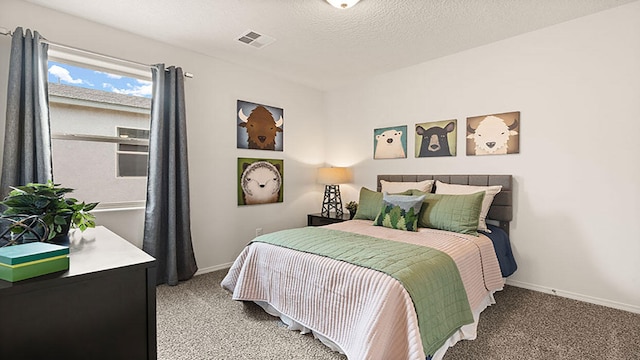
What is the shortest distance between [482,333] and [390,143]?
2355 millimetres

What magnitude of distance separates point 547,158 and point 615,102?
617 millimetres

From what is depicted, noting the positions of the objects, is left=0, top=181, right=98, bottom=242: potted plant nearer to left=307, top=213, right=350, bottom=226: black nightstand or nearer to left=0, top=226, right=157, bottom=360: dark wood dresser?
left=0, top=226, right=157, bottom=360: dark wood dresser

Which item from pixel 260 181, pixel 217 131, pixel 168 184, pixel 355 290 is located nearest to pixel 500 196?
pixel 355 290

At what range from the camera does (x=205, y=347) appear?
2.00m

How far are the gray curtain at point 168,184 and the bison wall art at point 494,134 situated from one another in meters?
→ 2.91

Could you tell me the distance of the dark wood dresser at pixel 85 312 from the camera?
2.69 feet

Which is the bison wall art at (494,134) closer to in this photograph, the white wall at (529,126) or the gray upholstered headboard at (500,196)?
the white wall at (529,126)

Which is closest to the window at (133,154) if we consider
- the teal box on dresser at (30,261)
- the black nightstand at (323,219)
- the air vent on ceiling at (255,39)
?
the air vent on ceiling at (255,39)

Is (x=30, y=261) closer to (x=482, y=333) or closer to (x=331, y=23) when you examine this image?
(x=482, y=333)

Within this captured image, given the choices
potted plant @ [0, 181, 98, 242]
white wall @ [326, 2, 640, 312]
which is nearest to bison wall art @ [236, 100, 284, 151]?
white wall @ [326, 2, 640, 312]

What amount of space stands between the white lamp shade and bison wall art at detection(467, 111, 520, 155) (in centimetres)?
156

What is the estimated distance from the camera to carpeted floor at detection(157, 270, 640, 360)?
1.93m

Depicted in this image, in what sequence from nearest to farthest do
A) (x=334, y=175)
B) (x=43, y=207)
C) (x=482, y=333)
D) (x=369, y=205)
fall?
(x=43, y=207), (x=482, y=333), (x=369, y=205), (x=334, y=175)

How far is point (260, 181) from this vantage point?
13.0ft
